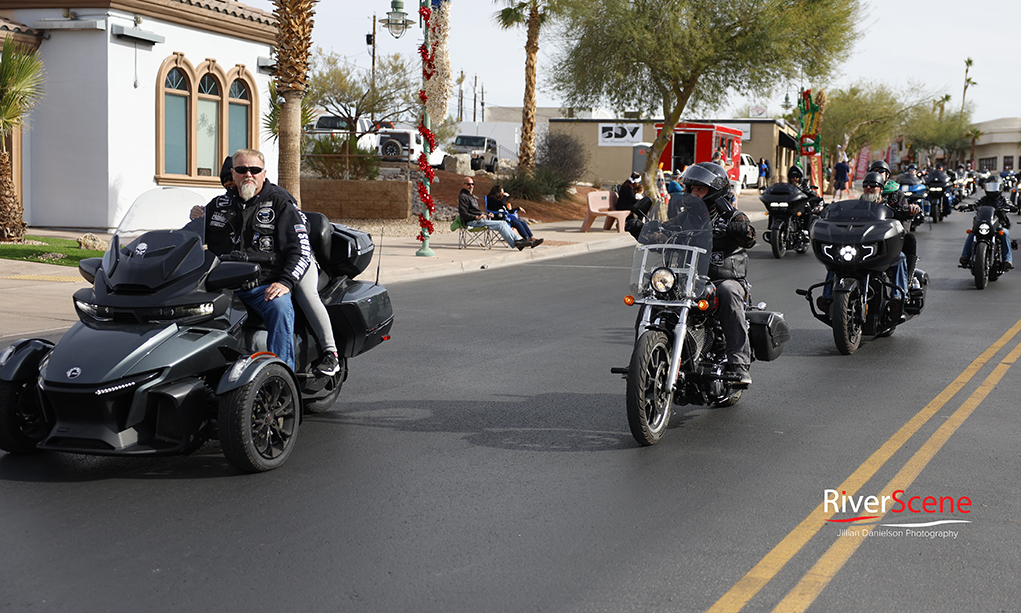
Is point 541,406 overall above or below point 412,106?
below

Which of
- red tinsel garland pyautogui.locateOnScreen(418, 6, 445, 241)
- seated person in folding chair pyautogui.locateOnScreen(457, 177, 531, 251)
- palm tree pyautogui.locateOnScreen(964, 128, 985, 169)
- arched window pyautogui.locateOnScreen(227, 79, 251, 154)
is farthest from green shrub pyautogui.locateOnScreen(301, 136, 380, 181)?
palm tree pyautogui.locateOnScreen(964, 128, 985, 169)

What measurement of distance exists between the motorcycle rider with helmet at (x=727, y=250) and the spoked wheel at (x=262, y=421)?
277 cm

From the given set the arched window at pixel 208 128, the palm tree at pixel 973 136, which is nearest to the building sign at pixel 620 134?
the arched window at pixel 208 128

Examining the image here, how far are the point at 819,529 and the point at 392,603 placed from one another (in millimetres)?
2085

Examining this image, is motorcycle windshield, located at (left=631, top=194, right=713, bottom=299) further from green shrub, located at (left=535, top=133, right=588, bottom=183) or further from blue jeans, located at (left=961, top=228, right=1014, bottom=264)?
green shrub, located at (left=535, top=133, right=588, bottom=183)

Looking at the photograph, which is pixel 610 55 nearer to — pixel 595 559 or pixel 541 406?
pixel 541 406

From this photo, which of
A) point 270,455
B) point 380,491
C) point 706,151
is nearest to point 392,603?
point 380,491

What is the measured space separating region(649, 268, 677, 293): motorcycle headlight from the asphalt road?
0.96 metres

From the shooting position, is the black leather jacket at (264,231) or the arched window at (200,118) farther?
the arched window at (200,118)

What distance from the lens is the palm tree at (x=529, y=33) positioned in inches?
1390

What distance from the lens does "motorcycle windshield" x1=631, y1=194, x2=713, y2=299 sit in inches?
249

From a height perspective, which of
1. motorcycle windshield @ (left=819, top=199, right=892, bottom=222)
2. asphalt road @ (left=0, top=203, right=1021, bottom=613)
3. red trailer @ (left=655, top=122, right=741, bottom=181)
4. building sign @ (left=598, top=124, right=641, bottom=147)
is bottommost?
asphalt road @ (left=0, top=203, right=1021, bottom=613)

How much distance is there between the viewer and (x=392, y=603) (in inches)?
158

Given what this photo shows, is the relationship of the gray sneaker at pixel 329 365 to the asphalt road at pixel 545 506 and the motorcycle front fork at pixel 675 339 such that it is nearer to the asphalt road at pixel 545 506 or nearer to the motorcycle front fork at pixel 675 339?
the asphalt road at pixel 545 506
